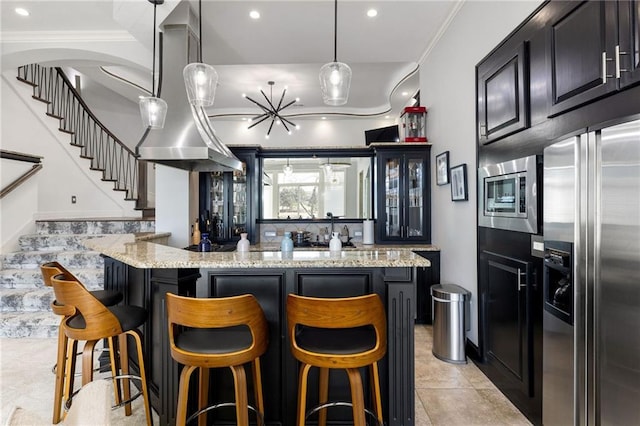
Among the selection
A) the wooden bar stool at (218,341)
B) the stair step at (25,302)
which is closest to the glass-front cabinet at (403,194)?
the wooden bar stool at (218,341)

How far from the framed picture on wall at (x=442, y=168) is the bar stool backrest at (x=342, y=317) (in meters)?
2.47

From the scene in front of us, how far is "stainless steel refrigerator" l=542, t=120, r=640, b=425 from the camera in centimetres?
137

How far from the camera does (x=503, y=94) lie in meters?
2.44

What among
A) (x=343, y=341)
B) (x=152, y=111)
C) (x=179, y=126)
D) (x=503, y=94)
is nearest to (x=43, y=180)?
(x=179, y=126)

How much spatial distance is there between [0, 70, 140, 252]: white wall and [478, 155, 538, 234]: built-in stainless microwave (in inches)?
219

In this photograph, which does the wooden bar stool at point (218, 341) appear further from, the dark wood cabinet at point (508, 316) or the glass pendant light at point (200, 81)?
the dark wood cabinet at point (508, 316)

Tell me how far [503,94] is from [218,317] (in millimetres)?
2398

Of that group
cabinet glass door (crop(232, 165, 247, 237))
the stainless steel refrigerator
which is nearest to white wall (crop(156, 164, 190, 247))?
cabinet glass door (crop(232, 165, 247, 237))

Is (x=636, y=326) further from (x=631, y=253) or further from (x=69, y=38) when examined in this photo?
(x=69, y=38)

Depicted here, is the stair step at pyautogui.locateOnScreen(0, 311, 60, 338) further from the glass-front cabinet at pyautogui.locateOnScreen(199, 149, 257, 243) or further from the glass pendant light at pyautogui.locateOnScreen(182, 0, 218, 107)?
the glass pendant light at pyautogui.locateOnScreen(182, 0, 218, 107)

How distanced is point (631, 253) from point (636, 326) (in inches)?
11.4

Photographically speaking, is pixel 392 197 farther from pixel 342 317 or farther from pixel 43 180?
pixel 43 180

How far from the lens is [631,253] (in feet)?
4.47

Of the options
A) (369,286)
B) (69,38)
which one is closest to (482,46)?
(369,286)
